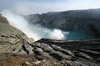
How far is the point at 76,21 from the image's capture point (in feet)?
383

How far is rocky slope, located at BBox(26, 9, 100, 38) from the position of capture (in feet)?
337

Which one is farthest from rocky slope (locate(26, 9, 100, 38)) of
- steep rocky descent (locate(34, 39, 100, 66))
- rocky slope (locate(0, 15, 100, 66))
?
rocky slope (locate(0, 15, 100, 66))

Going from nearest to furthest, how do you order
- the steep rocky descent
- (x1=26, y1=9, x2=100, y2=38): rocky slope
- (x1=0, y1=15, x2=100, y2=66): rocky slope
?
1. (x1=0, y1=15, x2=100, y2=66): rocky slope
2. the steep rocky descent
3. (x1=26, y1=9, x2=100, y2=38): rocky slope

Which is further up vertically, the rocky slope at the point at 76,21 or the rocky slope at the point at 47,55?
the rocky slope at the point at 76,21

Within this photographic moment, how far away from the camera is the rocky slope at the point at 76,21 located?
103 meters

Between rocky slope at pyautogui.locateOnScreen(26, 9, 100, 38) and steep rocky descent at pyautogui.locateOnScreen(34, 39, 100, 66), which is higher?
rocky slope at pyautogui.locateOnScreen(26, 9, 100, 38)

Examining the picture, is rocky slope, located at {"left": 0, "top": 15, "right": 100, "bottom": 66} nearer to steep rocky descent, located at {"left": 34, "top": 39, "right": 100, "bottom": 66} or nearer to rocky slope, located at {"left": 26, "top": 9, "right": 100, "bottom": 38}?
steep rocky descent, located at {"left": 34, "top": 39, "right": 100, "bottom": 66}

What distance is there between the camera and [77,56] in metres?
35.9

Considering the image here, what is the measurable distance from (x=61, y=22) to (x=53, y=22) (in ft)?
32.0

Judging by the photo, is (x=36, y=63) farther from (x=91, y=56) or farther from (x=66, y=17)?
(x=66, y=17)

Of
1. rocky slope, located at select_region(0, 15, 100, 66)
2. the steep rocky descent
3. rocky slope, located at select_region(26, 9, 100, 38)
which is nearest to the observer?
rocky slope, located at select_region(0, 15, 100, 66)

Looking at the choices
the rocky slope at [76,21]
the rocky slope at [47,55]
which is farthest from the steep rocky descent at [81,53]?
the rocky slope at [76,21]

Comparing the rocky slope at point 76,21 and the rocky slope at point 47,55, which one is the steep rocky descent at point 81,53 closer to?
the rocky slope at point 47,55

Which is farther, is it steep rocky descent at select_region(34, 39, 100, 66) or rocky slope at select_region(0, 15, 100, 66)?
steep rocky descent at select_region(34, 39, 100, 66)
